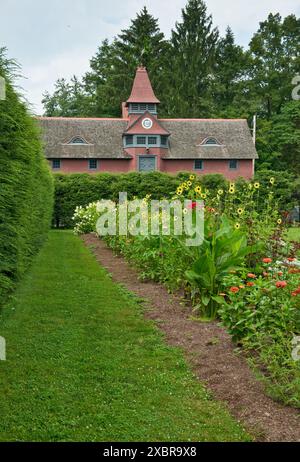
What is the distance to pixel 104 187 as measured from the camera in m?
24.2

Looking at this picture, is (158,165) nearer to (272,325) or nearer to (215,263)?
(215,263)

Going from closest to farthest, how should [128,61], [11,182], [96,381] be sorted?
[96,381] < [11,182] < [128,61]

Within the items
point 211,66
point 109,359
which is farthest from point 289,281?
point 211,66

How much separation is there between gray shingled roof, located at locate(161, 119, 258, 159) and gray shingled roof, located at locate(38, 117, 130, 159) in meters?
3.48

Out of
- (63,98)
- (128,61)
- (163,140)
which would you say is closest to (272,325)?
(163,140)

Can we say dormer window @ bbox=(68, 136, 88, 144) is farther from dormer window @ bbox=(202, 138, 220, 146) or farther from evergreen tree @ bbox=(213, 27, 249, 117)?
evergreen tree @ bbox=(213, 27, 249, 117)

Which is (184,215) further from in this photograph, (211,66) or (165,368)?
(211,66)

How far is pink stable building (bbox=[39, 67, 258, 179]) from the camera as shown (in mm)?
33281

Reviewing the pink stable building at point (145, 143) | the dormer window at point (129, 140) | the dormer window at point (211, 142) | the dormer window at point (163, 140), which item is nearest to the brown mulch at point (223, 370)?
the pink stable building at point (145, 143)

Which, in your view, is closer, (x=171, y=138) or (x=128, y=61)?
(x=171, y=138)

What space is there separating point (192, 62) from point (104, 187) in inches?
1011

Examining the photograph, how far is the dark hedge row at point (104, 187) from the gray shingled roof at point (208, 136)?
9274 mm
